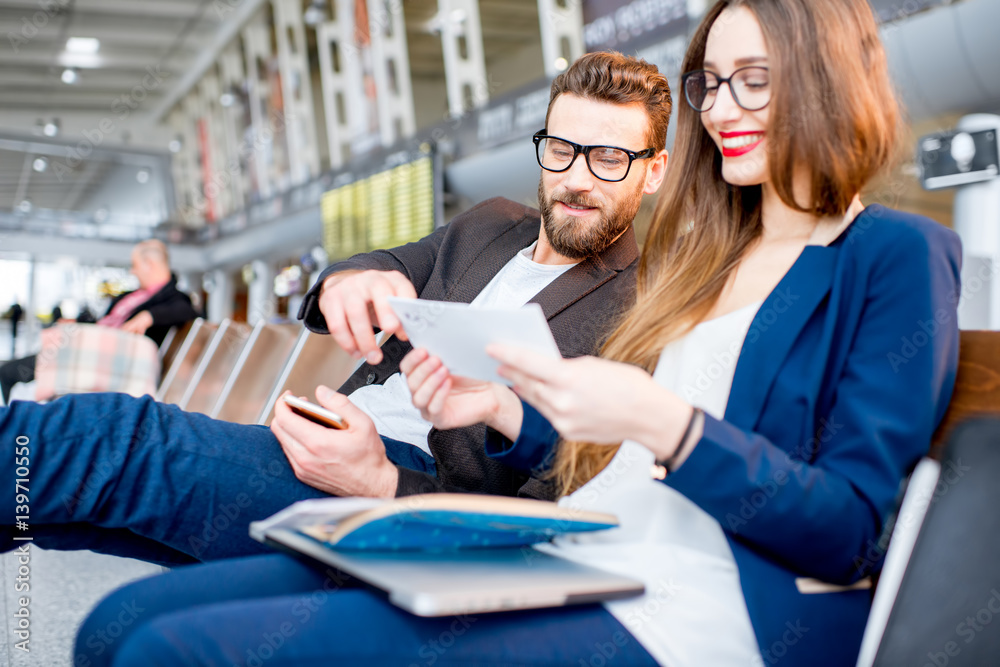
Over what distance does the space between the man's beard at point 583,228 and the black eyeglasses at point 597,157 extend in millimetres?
53

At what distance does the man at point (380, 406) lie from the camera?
1172mm

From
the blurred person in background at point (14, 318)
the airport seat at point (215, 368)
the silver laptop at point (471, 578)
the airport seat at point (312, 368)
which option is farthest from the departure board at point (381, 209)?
the blurred person in background at point (14, 318)

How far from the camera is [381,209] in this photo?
320 inches

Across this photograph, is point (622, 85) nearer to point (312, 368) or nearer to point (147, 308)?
point (312, 368)

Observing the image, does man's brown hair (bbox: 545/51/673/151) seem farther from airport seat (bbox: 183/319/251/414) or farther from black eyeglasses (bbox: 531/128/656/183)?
airport seat (bbox: 183/319/251/414)

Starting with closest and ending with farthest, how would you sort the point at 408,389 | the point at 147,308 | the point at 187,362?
the point at 408,389, the point at 187,362, the point at 147,308

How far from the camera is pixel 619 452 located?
1.03 meters

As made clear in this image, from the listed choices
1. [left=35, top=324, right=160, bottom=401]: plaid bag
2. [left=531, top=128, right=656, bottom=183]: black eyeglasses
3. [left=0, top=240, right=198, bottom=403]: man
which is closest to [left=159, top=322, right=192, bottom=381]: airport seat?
[left=0, top=240, right=198, bottom=403]: man

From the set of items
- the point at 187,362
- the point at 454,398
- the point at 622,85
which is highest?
the point at 622,85

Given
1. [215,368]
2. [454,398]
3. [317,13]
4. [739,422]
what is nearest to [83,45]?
[317,13]

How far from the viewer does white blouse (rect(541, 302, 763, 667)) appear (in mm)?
771

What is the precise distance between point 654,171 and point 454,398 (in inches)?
34.7

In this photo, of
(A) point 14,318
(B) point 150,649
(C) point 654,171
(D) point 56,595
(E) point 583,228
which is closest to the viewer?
(B) point 150,649

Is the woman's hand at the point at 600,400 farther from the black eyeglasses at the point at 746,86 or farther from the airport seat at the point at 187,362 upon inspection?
the airport seat at the point at 187,362
